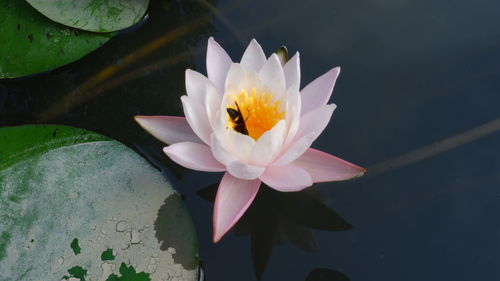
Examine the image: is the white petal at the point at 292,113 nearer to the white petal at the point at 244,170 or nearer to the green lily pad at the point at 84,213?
the white petal at the point at 244,170

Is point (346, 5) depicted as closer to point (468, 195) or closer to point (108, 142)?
point (468, 195)

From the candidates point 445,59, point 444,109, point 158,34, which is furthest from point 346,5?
point 158,34

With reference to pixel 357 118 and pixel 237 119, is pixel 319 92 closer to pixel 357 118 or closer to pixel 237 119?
pixel 237 119

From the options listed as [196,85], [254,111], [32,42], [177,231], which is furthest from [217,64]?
[32,42]

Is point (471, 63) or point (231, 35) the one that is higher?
point (471, 63)

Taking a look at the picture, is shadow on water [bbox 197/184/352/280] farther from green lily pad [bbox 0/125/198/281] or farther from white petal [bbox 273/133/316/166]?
white petal [bbox 273/133/316/166]
